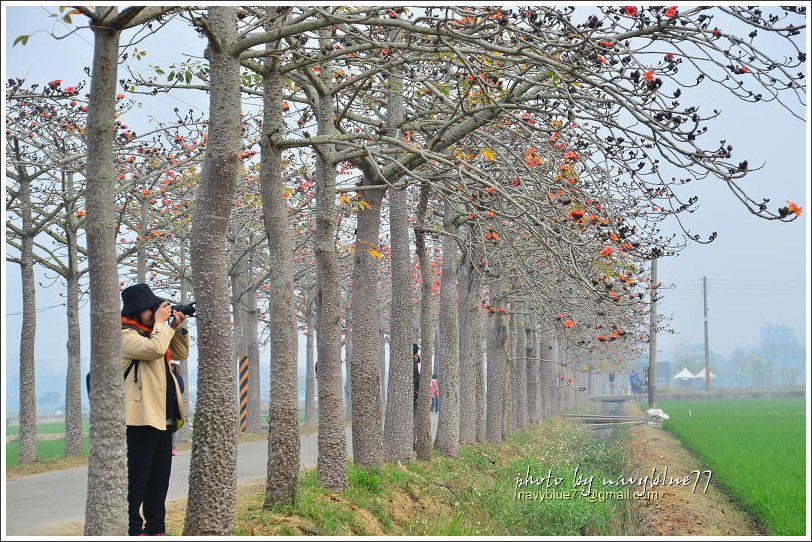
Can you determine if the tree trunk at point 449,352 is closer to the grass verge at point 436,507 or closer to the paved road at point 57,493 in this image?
the grass verge at point 436,507

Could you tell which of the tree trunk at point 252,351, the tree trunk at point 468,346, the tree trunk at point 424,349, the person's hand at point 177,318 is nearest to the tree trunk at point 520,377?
the tree trunk at point 252,351

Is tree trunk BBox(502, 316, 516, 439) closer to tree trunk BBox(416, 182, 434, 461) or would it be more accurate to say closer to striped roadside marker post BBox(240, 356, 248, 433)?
tree trunk BBox(416, 182, 434, 461)

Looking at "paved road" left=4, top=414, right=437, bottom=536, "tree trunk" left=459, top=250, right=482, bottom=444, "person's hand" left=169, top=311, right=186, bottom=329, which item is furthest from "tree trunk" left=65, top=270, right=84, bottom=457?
"person's hand" left=169, top=311, right=186, bottom=329

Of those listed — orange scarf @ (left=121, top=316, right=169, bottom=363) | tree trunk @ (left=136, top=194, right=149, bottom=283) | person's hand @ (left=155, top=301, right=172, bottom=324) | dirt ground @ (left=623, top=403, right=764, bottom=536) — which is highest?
tree trunk @ (left=136, top=194, right=149, bottom=283)

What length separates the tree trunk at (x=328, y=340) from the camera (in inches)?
360

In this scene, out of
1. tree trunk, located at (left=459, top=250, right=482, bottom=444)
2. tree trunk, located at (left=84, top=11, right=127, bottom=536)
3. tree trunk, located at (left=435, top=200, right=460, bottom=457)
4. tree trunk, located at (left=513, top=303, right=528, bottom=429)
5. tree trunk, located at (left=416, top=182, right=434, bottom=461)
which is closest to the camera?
tree trunk, located at (left=84, top=11, right=127, bottom=536)

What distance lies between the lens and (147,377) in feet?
20.7

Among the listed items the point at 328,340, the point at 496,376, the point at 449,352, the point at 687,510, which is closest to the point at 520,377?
the point at 496,376

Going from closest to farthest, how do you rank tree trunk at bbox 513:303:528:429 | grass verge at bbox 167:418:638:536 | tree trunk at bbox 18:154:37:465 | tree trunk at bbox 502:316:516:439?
grass verge at bbox 167:418:638:536 < tree trunk at bbox 18:154:37:465 < tree trunk at bbox 502:316:516:439 < tree trunk at bbox 513:303:528:429

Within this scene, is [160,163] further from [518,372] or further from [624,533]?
[518,372]

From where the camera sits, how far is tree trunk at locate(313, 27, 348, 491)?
30.0 feet

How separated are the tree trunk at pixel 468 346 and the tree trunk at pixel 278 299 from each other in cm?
830

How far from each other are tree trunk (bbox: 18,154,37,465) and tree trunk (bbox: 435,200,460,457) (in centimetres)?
628

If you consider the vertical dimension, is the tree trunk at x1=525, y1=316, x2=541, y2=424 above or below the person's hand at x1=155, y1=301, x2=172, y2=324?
below
